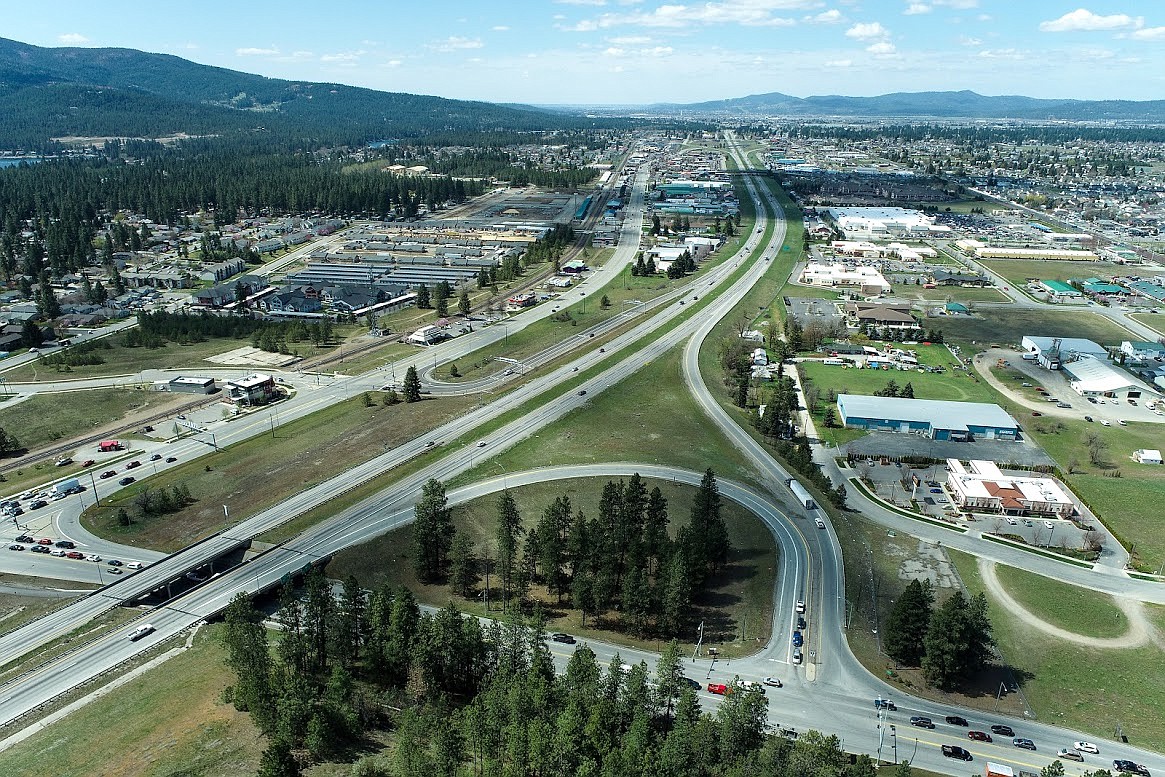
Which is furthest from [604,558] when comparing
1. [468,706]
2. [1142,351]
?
[1142,351]

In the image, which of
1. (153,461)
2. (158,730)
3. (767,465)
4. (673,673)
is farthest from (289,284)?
(673,673)

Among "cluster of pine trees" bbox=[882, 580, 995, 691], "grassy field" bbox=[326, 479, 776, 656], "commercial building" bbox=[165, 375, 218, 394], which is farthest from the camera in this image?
"commercial building" bbox=[165, 375, 218, 394]

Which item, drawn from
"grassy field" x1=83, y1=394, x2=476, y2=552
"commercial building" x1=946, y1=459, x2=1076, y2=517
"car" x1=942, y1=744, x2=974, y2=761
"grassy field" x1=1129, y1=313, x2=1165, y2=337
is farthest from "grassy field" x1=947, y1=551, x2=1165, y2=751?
"grassy field" x1=1129, y1=313, x2=1165, y2=337

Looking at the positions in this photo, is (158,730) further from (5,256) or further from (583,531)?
(5,256)

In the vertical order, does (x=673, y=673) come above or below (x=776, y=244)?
below

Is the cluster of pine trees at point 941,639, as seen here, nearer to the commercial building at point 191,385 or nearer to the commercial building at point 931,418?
the commercial building at point 931,418

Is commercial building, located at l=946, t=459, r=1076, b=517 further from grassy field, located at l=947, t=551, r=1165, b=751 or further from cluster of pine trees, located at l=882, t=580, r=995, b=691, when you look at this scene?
cluster of pine trees, located at l=882, t=580, r=995, b=691

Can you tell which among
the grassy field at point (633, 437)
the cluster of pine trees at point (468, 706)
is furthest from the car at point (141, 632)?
the grassy field at point (633, 437)
